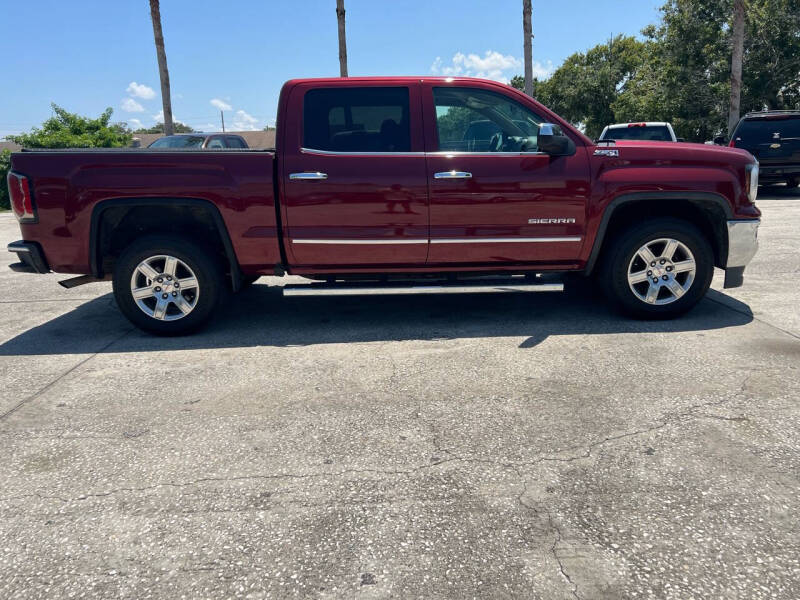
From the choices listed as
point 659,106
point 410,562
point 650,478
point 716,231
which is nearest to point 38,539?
point 410,562

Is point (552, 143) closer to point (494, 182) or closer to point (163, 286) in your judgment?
point (494, 182)

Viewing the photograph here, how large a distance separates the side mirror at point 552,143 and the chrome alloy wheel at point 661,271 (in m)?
1.07

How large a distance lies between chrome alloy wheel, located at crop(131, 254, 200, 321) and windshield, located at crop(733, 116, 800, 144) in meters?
13.9

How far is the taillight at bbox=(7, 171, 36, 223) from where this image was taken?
4.69 meters

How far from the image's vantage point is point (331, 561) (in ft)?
7.30

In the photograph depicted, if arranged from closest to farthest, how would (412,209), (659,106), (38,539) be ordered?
(38,539)
(412,209)
(659,106)

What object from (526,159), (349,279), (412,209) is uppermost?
(526,159)

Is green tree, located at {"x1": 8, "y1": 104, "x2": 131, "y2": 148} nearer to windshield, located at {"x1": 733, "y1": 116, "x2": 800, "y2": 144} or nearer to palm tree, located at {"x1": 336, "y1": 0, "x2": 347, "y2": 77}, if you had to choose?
palm tree, located at {"x1": 336, "y1": 0, "x2": 347, "y2": 77}

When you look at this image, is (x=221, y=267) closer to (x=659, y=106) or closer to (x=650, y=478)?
(x=650, y=478)

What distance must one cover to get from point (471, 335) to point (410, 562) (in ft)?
9.43

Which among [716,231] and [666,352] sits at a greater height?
[716,231]

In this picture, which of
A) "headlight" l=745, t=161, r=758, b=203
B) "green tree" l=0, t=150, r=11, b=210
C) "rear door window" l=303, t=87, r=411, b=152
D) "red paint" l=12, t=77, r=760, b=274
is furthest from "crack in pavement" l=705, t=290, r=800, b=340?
"green tree" l=0, t=150, r=11, b=210

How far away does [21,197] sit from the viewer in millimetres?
4734

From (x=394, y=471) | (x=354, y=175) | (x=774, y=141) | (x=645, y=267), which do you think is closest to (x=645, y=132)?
(x=774, y=141)
